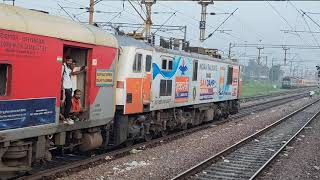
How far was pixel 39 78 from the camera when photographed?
355 inches

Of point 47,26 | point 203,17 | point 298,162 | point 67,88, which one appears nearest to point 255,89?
point 203,17

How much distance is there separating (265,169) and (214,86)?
994 centimetres

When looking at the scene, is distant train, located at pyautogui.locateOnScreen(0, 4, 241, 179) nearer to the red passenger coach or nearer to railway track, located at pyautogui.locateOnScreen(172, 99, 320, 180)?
the red passenger coach

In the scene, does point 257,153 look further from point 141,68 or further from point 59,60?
point 59,60

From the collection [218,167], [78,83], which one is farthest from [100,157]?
[218,167]

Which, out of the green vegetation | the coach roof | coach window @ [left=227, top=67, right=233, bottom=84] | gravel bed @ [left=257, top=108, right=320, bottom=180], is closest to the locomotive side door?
the coach roof

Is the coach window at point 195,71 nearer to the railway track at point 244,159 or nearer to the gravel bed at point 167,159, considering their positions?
the gravel bed at point 167,159

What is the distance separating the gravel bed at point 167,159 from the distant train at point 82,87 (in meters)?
0.75

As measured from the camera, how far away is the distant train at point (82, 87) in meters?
8.41

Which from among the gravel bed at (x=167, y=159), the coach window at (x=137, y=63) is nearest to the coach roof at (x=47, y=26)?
the coach window at (x=137, y=63)

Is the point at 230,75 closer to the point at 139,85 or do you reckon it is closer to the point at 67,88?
the point at 139,85

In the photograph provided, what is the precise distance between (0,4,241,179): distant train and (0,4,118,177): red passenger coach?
17 mm

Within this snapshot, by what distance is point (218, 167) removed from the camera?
12164 millimetres

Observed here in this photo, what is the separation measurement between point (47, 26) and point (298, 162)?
7.93 metres
